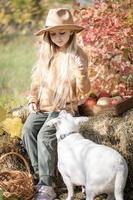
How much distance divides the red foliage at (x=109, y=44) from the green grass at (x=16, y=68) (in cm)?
159

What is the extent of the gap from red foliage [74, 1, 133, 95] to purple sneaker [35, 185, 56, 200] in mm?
2018

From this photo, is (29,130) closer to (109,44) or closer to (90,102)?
(90,102)

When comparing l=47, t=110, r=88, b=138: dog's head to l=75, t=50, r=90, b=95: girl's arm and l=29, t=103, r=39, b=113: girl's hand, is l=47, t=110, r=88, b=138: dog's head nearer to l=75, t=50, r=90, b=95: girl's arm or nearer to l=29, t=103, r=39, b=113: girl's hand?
l=75, t=50, r=90, b=95: girl's arm

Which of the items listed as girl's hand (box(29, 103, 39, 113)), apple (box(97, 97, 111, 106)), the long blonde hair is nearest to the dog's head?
the long blonde hair

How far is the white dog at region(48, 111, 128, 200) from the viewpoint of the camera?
5.18 meters

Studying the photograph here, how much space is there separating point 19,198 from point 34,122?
0.70 m

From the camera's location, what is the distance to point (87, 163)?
5320 millimetres

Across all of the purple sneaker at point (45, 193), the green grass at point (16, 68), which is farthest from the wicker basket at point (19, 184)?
the green grass at point (16, 68)

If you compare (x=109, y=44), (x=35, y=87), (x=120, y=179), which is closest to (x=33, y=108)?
(x=35, y=87)

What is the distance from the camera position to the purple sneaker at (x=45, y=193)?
5.88m

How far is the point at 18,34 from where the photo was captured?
41.1 ft

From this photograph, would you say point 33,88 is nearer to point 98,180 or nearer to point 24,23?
point 98,180

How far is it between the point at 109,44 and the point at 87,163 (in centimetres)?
275

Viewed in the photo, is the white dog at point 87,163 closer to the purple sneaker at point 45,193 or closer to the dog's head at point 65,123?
the dog's head at point 65,123
